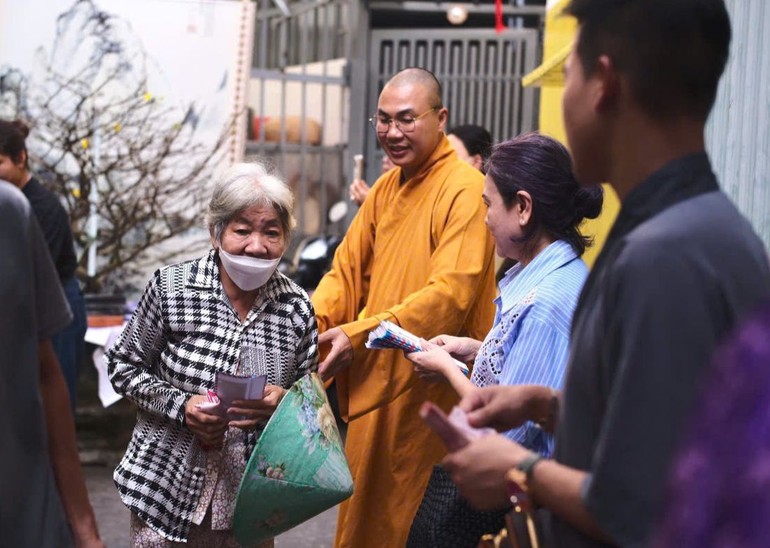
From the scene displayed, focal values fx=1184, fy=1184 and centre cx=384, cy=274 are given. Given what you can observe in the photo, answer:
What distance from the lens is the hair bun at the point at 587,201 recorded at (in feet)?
8.54

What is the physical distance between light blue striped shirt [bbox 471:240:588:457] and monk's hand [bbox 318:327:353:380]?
0.92m

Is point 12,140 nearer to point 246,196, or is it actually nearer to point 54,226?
point 54,226

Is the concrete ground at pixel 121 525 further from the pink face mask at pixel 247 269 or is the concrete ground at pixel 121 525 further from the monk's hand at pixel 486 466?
the monk's hand at pixel 486 466

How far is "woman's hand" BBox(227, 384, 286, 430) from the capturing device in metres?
2.78

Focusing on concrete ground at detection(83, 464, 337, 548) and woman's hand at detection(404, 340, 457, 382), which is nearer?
woman's hand at detection(404, 340, 457, 382)

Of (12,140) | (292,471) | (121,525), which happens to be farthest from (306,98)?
(292,471)

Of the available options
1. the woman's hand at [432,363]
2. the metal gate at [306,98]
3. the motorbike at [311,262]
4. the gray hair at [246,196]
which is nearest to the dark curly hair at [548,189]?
the woman's hand at [432,363]

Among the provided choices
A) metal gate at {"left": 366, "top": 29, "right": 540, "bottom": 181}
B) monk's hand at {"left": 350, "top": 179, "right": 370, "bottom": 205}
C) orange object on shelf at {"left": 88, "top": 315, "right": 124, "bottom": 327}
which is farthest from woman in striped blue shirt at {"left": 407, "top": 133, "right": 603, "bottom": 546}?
metal gate at {"left": 366, "top": 29, "right": 540, "bottom": 181}

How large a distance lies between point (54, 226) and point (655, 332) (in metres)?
4.73

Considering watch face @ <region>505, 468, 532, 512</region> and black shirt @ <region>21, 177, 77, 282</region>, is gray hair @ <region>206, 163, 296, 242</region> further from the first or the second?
black shirt @ <region>21, 177, 77, 282</region>

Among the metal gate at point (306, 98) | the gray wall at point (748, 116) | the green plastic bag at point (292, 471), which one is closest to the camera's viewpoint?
the green plastic bag at point (292, 471)

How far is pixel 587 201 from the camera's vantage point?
261 cm

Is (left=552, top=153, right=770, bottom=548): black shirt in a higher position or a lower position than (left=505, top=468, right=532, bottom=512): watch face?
higher

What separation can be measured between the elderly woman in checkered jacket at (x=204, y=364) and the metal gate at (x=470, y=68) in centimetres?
615
